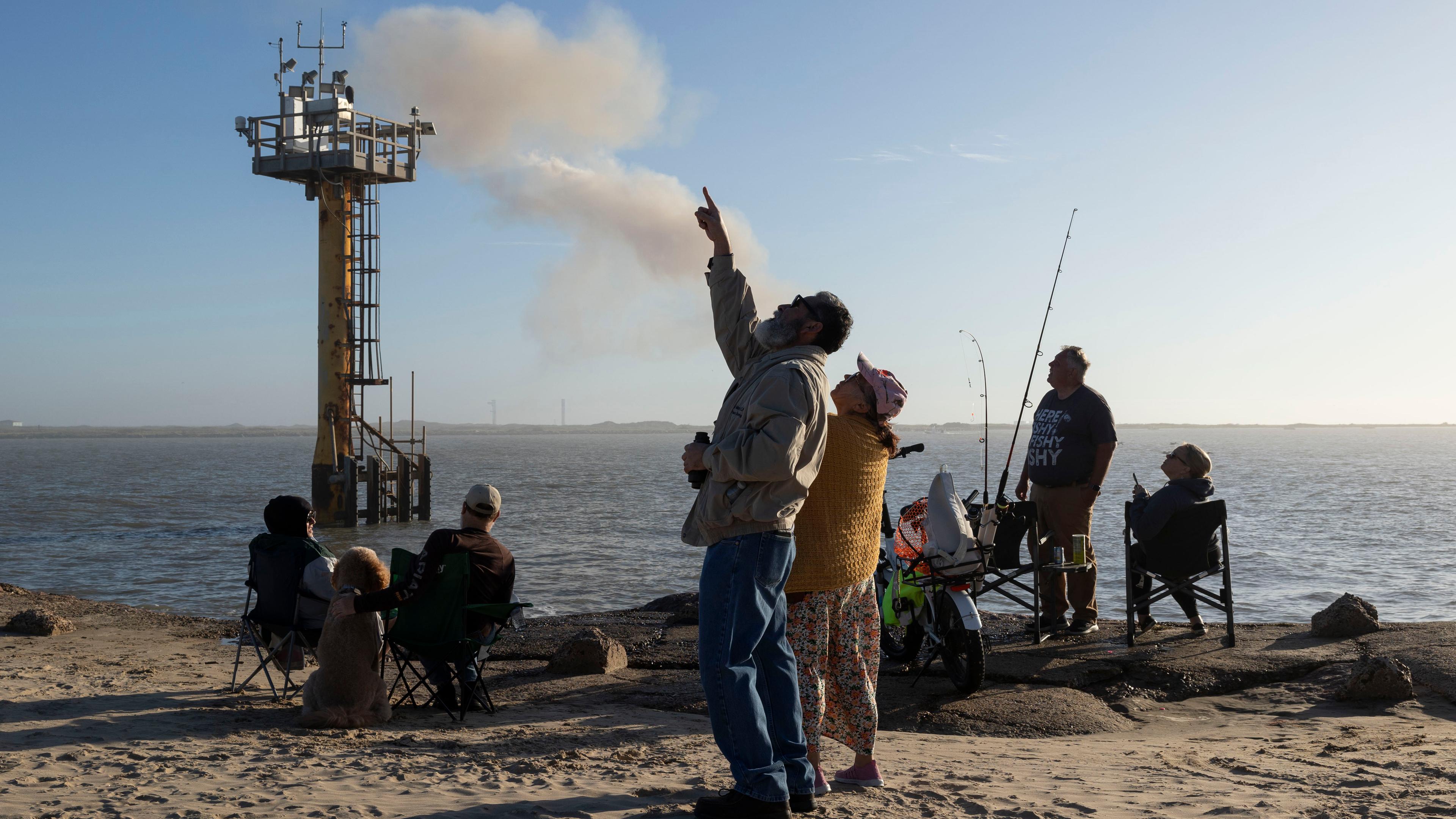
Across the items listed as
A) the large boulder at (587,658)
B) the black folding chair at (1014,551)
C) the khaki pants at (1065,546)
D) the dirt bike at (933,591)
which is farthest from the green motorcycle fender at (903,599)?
the large boulder at (587,658)

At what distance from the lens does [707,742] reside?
201 inches

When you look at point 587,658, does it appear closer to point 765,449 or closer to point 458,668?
point 458,668

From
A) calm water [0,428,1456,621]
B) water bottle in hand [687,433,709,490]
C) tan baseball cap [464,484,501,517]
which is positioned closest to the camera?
water bottle in hand [687,433,709,490]

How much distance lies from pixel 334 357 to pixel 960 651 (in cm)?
2173

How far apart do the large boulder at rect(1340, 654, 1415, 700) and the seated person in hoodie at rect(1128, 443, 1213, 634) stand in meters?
1.40

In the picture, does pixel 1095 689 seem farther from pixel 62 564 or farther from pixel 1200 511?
pixel 62 564

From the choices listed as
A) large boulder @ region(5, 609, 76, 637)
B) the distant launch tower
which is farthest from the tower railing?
large boulder @ region(5, 609, 76, 637)

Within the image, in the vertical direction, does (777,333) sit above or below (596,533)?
above

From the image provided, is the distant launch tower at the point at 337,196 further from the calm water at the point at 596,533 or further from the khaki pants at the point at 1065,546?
the khaki pants at the point at 1065,546

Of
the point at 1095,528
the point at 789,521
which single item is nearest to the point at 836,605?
the point at 789,521

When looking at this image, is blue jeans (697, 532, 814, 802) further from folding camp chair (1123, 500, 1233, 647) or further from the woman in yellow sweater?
folding camp chair (1123, 500, 1233, 647)

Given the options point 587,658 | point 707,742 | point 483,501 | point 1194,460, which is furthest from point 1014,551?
point 483,501

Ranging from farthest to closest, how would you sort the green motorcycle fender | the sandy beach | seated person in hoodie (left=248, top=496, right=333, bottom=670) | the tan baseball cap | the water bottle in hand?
the green motorcycle fender < seated person in hoodie (left=248, top=496, right=333, bottom=670) < the tan baseball cap < the sandy beach < the water bottle in hand

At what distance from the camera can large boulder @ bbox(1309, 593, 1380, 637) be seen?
7629 millimetres
